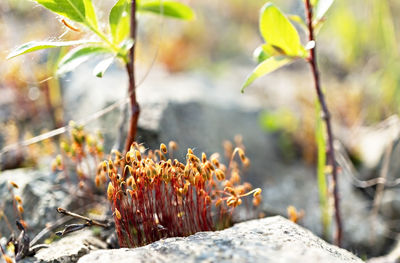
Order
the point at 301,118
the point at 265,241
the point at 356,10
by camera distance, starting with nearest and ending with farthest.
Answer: the point at 265,241 < the point at 301,118 < the point at 356,10

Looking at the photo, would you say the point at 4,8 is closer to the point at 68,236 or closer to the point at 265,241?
the point at 68,236

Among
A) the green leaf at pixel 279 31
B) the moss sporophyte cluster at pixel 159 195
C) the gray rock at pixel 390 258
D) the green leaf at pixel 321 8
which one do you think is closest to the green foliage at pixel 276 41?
the green leaf at pixel 279 31

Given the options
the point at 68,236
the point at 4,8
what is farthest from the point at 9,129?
the point at 68,236

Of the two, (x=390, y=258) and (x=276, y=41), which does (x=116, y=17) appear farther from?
(x=390, y=258)

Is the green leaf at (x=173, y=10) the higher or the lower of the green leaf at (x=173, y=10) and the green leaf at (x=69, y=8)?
the higher

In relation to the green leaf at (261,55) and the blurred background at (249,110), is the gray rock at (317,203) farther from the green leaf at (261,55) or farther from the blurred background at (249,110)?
the green leaf at (261,55)

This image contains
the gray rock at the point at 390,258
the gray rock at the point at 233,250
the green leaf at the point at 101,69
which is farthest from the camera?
the gray rock at the point at 390,258

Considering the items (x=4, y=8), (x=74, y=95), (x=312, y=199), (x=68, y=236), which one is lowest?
(x=312, y=199)
